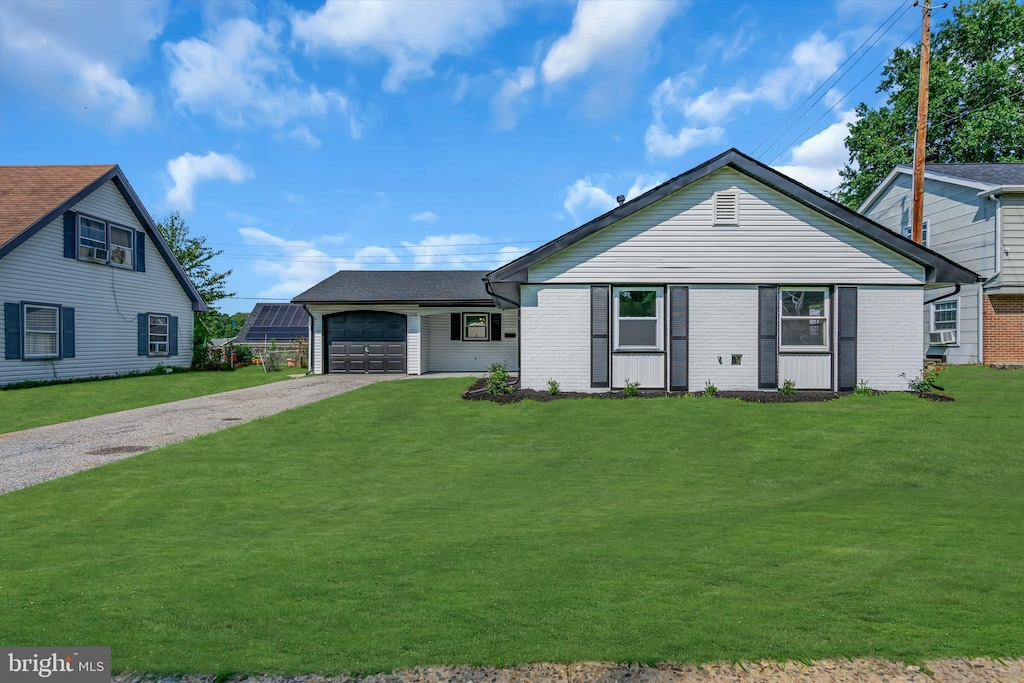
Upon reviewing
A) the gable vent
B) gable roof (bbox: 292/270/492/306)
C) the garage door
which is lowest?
the garage door

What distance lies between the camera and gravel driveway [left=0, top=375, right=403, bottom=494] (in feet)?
27.7

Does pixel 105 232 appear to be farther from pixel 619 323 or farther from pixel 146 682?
pixel 146 682

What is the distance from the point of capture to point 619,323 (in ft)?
49.4

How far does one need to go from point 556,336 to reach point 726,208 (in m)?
5.51

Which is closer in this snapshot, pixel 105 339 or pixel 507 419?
pixel 507 419

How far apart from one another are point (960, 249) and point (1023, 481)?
58.1 ft

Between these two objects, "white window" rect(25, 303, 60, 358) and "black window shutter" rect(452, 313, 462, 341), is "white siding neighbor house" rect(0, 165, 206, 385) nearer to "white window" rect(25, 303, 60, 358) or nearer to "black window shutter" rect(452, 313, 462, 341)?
"white window" rect(25, 303, 60, 358)

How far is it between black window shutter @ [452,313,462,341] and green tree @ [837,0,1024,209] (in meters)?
25.5

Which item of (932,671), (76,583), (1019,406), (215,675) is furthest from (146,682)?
(1019,406)

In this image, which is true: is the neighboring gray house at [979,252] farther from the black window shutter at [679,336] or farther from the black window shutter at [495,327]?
the black window shutter at [495,327]

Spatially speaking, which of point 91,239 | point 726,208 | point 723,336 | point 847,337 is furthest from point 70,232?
point 847,337

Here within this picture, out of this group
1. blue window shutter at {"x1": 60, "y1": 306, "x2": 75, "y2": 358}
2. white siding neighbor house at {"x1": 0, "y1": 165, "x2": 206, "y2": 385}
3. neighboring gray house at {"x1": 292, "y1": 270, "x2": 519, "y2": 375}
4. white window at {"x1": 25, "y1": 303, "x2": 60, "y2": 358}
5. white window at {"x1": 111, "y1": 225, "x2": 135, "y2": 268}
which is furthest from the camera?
neighboring gray house at {"x1": 292, "y1": 270, "x2": 519, "y2": 375}

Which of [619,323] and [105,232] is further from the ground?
[105,232]

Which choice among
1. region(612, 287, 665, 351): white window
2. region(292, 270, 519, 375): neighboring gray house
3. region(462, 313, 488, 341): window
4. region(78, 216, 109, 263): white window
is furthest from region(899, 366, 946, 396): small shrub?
region(78, 216, 109, 263): white window
